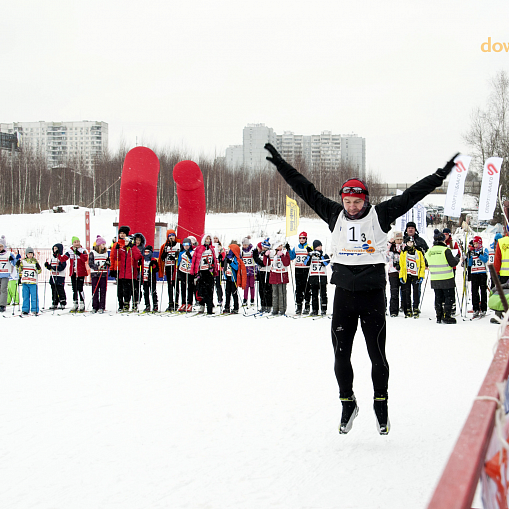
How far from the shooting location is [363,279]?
3.61 meters

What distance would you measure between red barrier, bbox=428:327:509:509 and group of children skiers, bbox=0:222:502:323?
928 cm

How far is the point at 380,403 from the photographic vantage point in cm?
360

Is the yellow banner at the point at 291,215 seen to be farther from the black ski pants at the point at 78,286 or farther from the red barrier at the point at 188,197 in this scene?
the black ski pants at the point at 78,286

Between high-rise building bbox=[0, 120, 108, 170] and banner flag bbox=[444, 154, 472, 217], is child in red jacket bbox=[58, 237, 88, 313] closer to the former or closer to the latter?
banner flag bbox=[444, 154, 472, 217]

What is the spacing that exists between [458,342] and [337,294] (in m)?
4.86

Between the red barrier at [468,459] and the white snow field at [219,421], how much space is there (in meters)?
1.55

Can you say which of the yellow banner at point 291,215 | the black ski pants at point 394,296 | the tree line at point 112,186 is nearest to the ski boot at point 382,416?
the black ski pants at point 394,296

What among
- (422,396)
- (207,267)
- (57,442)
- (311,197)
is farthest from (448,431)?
(207,267)

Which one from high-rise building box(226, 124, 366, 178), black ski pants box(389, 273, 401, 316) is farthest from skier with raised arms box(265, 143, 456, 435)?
high-rise building box(226, 124, 366, 178)

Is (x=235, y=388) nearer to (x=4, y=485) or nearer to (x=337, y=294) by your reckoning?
(x=337, y=294)

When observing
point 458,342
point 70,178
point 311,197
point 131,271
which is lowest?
point 458,342

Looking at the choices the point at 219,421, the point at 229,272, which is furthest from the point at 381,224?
the point at 229,272

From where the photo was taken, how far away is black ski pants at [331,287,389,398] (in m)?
3.63

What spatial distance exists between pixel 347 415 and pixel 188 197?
51.8 ft
